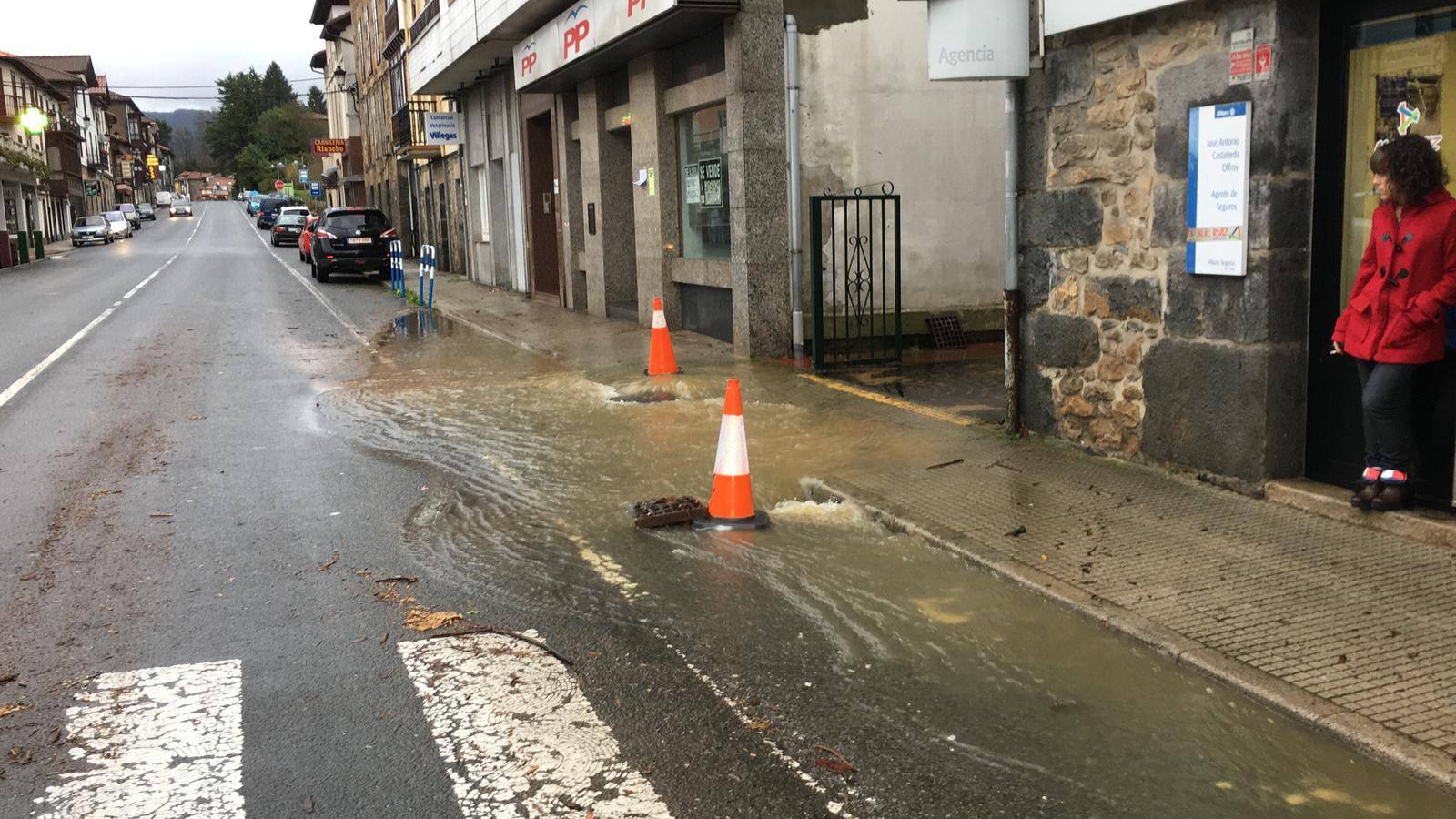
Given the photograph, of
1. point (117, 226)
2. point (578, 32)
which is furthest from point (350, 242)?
point (117, 226)

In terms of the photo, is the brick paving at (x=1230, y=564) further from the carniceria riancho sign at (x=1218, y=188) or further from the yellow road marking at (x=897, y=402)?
the yellow road marking at (x=897, y=402)

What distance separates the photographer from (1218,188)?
21.7 ft

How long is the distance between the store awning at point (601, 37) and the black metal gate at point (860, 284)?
2.47 metres

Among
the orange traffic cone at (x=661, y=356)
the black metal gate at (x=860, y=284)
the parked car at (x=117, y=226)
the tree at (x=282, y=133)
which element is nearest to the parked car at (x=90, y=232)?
the parked car at (x=117, y=226)

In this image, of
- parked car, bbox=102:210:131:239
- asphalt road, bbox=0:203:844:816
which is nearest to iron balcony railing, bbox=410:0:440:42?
asphalt road, bbox=0:203:844:816

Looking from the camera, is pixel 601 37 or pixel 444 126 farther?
pixel 444 126

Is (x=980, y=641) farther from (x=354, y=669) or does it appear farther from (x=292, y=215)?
(x=292, y=215)

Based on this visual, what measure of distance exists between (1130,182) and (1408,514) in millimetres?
2601

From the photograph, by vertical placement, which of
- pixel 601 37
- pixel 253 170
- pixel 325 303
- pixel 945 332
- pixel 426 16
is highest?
pixel 253 170

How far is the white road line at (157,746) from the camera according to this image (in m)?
3.49

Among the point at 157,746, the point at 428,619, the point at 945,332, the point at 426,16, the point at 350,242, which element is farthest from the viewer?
the point at 426,16

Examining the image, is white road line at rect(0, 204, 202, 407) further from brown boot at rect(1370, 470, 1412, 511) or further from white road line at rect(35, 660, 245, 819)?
brown boot at rect(1370, 470, 1412, 511)

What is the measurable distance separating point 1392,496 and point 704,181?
33.6 feet

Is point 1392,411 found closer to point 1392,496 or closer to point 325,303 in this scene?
point 1392,496
